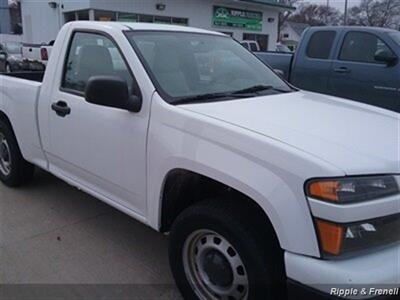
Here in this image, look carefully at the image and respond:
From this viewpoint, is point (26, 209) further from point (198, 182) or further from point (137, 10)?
point (137, 10)

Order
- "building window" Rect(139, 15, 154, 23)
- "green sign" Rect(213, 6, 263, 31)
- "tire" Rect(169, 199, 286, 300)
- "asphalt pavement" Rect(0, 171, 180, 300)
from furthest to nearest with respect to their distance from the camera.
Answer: "green sign" Rect(213, 6, 263, 31), "building window" Rect(139, 15, 154, 23), "asphalt pavement" Rect(0, 171, 180, 300), "tire" Rect(169, 199, 286, 300)

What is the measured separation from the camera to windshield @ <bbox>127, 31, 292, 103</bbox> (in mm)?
3055

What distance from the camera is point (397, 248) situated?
217cm

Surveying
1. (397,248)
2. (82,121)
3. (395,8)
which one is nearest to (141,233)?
(82,121)

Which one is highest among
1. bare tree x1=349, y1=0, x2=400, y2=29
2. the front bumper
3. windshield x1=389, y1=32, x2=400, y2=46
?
bare tree x1=349, y1=0, x2=400, y2=29

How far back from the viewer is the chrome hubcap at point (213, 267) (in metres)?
2.49

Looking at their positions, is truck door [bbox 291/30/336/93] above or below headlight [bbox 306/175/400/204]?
above

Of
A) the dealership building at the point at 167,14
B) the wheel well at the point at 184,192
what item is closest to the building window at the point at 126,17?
the dealership building at the point at 167,14

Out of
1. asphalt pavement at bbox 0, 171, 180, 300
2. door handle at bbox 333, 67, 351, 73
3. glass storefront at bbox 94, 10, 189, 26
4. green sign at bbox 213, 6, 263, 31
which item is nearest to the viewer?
asphalt pavement at bbox 0, 171, 180, 300

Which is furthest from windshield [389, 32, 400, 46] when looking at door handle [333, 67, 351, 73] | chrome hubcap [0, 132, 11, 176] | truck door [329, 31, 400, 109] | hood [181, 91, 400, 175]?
chrome hubcap [0, 132, 11, 176]

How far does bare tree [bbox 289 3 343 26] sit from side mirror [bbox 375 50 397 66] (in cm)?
6760

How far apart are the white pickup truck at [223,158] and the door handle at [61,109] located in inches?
0.9

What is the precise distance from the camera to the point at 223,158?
238cm

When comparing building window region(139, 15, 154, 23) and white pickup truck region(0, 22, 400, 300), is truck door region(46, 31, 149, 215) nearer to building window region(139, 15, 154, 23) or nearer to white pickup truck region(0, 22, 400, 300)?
white pickup truck region(0, 22, 400, 300)
